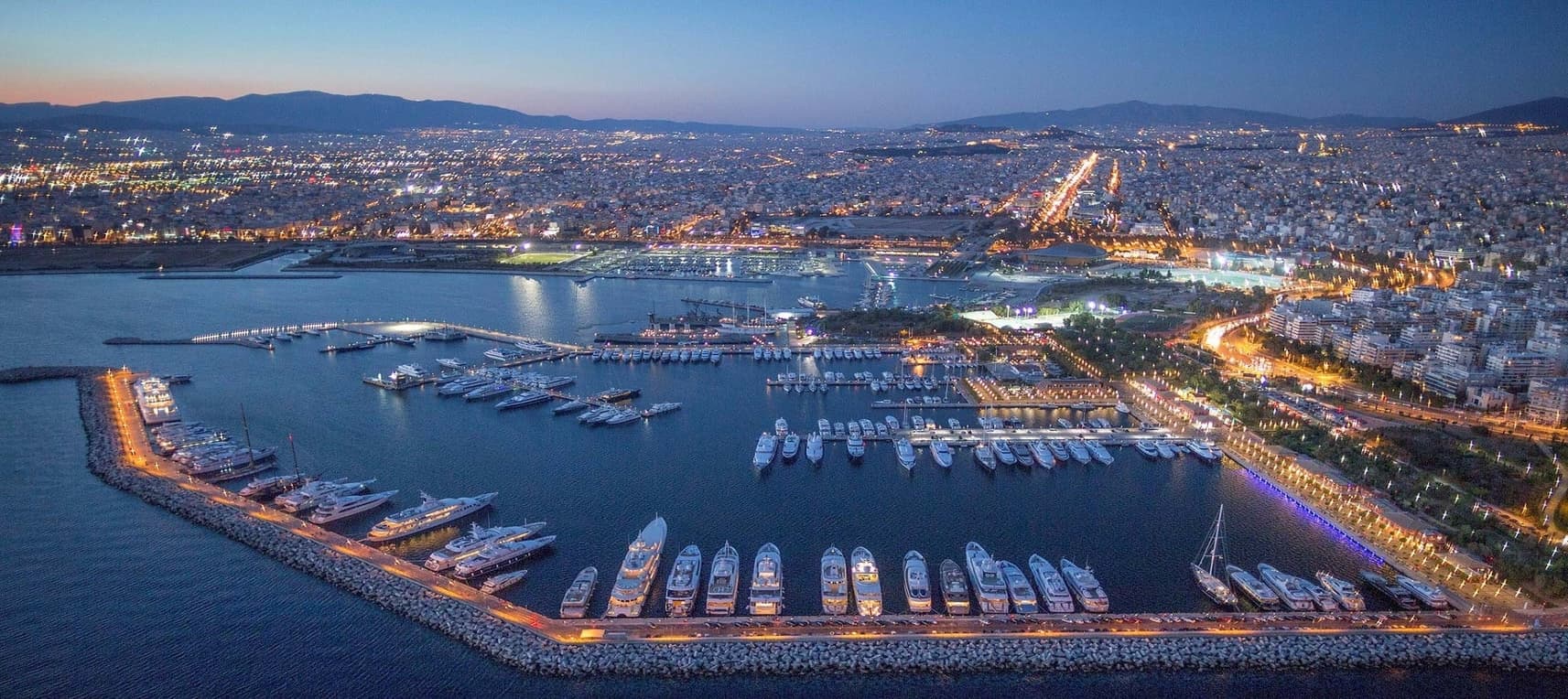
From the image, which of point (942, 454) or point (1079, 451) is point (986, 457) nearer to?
point (942, 454)

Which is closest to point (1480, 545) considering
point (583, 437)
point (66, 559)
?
point (583, 437)

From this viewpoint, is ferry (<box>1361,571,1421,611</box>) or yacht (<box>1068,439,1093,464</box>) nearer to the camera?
ferry (<box>1361,571,1421,611</box>)

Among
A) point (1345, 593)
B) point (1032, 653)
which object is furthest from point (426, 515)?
point (1345, 593)

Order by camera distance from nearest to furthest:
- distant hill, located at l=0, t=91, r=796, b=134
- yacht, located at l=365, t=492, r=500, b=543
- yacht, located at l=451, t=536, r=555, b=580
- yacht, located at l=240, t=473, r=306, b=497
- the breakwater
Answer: the breakwater
yacht, located at l=451, t=536, r=555, b=580
yacht, located at l=365, t=492, r=500, b=543
yacht, located at l=240, t=473, r=306, b=497
distant hill, located at l=0, t=91, r=796, b=134

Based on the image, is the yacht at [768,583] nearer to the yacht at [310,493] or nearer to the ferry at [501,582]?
the ferry at [501,582]

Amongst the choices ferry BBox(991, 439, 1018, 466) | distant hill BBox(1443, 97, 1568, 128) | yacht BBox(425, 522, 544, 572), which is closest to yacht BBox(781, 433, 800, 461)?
ferry BBox(991, 439, 1018, 466)

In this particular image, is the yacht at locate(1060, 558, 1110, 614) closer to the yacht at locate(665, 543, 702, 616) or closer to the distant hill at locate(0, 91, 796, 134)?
the yacht at locate(665, 543, 702, 616)

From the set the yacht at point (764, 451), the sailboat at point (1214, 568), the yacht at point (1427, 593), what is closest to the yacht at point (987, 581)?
the sailboat at point (1214, 568)
